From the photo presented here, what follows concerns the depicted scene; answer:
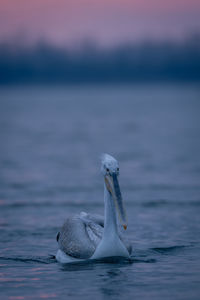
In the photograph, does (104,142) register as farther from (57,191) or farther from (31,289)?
(31,289)

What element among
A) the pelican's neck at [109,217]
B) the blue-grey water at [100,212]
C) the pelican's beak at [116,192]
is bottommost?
the blue-grey water at [100,212]

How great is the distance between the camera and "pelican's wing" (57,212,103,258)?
8.62 meters

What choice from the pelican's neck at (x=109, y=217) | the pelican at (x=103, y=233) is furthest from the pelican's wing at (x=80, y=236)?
the pelican's neck at (x=109, y=217)

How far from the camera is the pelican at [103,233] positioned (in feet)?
26.6

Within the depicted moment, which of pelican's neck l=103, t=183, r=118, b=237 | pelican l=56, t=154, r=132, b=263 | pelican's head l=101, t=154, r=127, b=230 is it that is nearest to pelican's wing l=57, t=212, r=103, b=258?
pelican l=56, t=154, r=132, b=263

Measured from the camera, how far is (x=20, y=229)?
11125 mm

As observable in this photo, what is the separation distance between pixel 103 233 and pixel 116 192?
63 cm

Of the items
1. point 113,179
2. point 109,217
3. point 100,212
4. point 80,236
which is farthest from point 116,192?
point 100,212

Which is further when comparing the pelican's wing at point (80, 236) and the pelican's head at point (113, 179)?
the pelican's wing at point (80, 236)

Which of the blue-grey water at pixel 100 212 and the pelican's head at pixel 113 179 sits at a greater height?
the pelican's head at pixel 113 179

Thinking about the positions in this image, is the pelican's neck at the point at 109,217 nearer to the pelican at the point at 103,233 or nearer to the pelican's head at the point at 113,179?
the pelican at the point at 103,233

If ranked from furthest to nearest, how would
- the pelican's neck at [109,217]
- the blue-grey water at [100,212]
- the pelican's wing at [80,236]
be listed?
the pelican's wing at [80,236] < the pelican's neck at [109,217] < the blue-grey water at [100,212]

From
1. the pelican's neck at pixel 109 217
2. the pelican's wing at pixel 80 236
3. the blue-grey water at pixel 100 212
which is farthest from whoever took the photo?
the pelican's wing at pixel 80 236

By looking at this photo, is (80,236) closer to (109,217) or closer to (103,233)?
(103,233)
